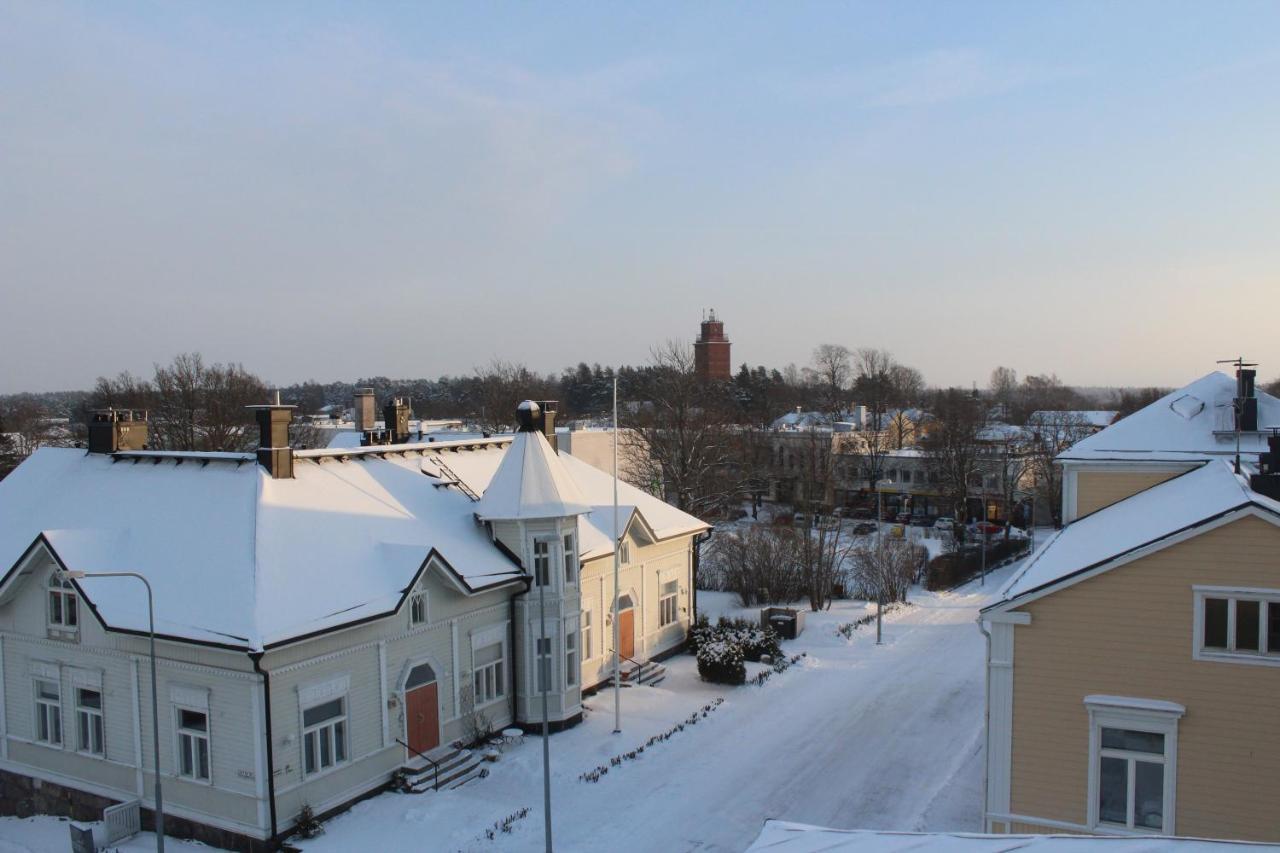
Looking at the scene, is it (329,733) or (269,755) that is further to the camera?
(329,733)

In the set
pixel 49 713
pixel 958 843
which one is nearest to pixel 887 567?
pixel 49 713

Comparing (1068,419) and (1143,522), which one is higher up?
(1143,522)

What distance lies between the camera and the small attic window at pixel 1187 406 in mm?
19516

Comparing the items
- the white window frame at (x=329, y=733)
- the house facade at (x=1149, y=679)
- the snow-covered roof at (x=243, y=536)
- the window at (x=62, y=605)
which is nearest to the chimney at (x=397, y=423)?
the snow-covered roof at (x=243, y=536)

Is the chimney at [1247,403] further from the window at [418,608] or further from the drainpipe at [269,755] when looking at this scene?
the drainpipe at [269,755]

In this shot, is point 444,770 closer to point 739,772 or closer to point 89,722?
point 739,772

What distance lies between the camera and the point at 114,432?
22.8m

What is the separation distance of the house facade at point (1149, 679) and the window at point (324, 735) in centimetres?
1174

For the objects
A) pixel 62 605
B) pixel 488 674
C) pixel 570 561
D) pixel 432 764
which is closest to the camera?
pixel 62 605

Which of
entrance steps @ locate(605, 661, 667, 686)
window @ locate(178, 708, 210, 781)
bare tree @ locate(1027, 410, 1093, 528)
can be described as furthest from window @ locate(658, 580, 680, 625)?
bare tree @ locate(1027, 410, 1093, 528)

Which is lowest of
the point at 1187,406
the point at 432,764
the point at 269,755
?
the point at 432,764

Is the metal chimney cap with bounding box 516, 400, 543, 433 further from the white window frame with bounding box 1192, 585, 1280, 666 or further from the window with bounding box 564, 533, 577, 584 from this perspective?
the white window frame with bounding box 1192, 585, 1280, 666

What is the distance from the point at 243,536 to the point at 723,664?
43.6 ft

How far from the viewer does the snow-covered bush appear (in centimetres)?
2523
